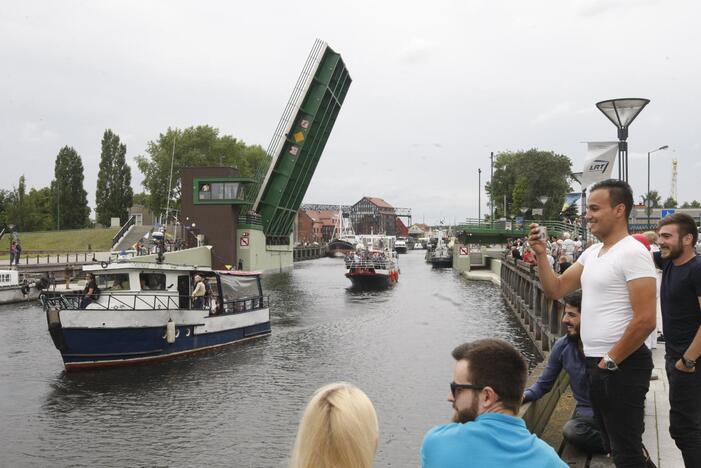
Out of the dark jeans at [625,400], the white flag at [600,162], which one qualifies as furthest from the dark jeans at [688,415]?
the white flag at [600,162]

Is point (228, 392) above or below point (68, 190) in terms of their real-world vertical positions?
below

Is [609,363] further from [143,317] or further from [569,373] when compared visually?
[143,317]

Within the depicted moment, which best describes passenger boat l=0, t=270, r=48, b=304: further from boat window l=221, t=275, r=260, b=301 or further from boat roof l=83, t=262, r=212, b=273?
boat roof l=83, t=262, r=212, b=273

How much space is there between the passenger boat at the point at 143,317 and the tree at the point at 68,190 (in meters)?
57.3

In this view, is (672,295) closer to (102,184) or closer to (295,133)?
(295,133)

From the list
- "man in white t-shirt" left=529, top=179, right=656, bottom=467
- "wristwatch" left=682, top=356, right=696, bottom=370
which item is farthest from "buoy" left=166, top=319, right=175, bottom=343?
"wristwatch" left=682, top=356, right=696, bottom=370

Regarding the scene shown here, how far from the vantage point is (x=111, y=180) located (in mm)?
69938

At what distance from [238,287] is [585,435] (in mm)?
15852

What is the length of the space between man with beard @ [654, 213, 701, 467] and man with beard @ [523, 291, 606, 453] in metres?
0.75

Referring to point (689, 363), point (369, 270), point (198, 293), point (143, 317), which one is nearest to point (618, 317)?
point (689, 363)

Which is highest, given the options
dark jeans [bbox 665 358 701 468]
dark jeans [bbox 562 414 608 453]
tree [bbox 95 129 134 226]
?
tree [bbox 95 129 134 226]

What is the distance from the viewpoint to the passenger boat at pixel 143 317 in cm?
1490

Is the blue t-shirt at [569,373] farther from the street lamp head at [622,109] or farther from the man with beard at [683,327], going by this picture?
the street lamp head at [622,109]

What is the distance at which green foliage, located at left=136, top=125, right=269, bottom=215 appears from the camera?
209ft
